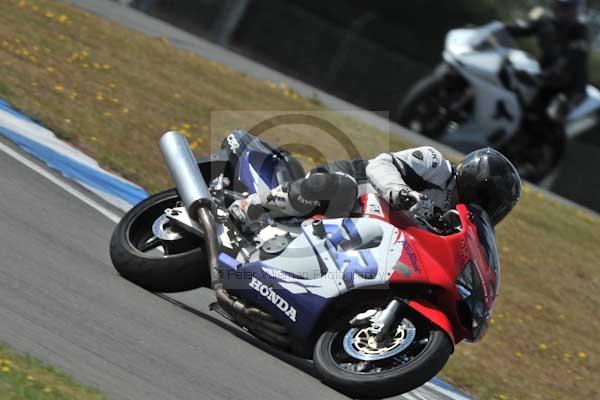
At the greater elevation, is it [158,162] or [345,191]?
[345,191]

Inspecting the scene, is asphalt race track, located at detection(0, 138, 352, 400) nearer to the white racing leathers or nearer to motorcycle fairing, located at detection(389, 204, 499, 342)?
motorcycle fairing, located at detection(389, 204, 499, 342)

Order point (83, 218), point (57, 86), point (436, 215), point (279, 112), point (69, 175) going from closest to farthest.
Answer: point (436, 215), point (83, 218), point (69, 175), point (57, 86), point (279, 112)

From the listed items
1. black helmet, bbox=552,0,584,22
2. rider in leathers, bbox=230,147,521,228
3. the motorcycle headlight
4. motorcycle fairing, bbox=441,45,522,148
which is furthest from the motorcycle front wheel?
black helmet, bbox=552,0,584,22

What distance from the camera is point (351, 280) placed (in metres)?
6.23

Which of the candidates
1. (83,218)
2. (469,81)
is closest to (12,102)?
(83,218)

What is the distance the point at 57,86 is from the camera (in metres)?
11.7

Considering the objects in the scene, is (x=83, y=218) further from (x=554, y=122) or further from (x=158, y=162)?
(x=554, y=122)

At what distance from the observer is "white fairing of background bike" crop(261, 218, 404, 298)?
6215mm

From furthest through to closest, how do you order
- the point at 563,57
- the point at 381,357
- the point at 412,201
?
the point at 563,57, the point at 412,201, the point at 381,357

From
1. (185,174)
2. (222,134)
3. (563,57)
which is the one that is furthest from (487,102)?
(185,174)

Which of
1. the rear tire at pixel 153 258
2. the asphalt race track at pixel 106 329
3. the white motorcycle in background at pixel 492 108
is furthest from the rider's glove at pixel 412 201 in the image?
the white motorcycle in background at pixel 492 108

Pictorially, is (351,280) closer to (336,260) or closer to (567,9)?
(336,260)

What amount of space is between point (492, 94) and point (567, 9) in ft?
4.87

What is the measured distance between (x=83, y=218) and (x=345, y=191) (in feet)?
7.76
